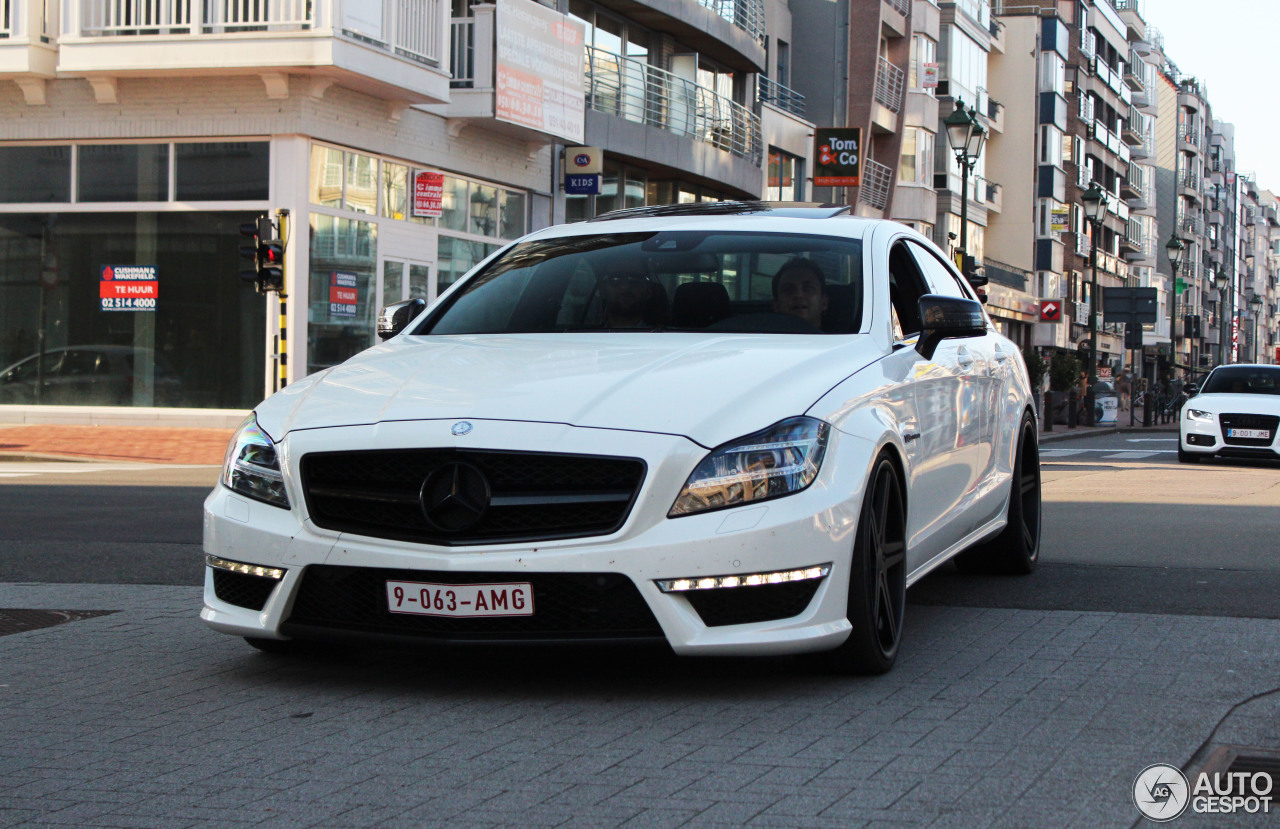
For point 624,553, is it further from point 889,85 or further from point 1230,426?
point 889,85

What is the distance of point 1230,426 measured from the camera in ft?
71.2

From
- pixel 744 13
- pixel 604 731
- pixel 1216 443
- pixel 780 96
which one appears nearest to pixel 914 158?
pixel 780 96

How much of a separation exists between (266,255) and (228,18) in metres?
3.87

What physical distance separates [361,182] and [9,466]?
27.0 ft

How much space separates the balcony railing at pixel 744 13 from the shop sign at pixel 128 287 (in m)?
14.2

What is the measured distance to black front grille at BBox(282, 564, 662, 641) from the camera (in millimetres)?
4648

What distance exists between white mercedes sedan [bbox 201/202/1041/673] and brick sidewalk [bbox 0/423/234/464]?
45.4 ft

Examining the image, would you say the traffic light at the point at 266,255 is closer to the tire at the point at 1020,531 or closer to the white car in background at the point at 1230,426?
the white car in background at the point at 1230,426

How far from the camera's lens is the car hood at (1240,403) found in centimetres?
2156

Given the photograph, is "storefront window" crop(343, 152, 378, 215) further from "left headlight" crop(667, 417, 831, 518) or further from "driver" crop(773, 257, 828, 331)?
"left headlight" crop(667, 417, 831, 518)

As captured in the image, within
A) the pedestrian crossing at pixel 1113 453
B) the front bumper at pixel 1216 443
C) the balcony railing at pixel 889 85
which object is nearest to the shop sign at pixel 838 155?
the pedestrian crossing at pixel 1113 453

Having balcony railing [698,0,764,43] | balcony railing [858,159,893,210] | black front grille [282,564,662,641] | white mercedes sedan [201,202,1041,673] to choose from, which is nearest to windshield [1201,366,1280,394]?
balcony railing [698,0,764,43]

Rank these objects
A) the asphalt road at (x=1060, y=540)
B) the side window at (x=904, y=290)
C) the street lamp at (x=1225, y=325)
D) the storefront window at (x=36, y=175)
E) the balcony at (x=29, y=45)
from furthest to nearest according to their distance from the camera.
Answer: the street lamp at (x=1225, y=325) → the storefront window at (x=36, y=175) → the balcony at (x=29, y=45) → the asphalt road at (x=1060, y=540) → the side window at (x=904, y=290)

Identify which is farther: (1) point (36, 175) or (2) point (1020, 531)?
(1) point (36, 175)
